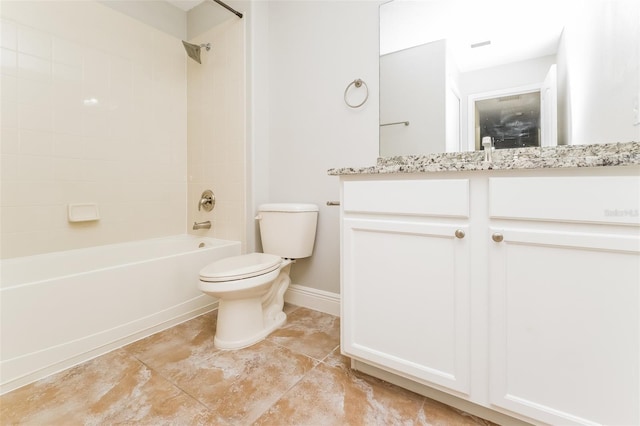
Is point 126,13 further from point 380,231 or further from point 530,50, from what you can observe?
point 530,50

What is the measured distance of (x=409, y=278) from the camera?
102 cm

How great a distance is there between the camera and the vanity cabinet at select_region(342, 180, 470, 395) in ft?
3.07

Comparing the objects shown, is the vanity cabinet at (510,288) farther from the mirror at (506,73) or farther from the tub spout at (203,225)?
the tub spout at (203,225)

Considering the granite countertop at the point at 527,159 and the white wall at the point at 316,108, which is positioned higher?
the white wall at the point at 316,108

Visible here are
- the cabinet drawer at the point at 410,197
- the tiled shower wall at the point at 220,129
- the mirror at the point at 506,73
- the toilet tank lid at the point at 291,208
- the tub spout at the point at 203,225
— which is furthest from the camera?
the tub spout at the point at 203,225

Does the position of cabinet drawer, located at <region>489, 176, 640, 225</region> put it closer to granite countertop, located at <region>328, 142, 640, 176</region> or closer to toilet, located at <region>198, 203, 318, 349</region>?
granite countertop, located at <region>328, 142, 640, 176</region>

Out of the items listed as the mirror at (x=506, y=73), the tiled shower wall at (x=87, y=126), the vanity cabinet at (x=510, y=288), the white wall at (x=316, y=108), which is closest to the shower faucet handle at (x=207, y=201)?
the tiled shower wall at (x=87, y=126)

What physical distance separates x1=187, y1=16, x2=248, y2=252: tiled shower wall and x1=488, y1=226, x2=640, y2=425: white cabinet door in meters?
1.62

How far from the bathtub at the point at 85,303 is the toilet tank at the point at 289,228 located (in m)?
0.36

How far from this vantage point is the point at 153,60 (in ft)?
7.32

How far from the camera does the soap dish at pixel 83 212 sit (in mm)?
1836

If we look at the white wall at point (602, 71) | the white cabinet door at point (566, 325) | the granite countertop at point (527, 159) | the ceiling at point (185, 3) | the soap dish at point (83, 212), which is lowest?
the white cabinet door at point (566, 325)

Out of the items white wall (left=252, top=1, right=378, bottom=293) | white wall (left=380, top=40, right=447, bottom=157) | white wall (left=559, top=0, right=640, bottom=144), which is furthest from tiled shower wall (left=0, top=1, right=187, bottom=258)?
white wall (left=559, top=0, right=640, bottom=144)

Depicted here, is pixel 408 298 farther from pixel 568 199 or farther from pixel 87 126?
pixel 87 126
